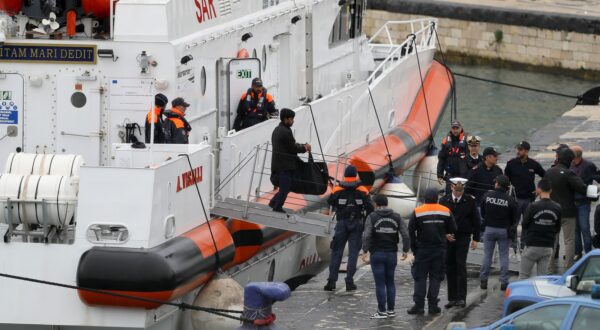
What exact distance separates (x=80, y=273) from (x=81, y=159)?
136 centimetres

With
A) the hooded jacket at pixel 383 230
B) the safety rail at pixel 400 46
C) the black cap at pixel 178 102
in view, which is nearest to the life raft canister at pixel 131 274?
the black cap at pixel 178 102

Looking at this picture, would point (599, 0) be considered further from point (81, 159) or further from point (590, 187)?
point (81, 159)

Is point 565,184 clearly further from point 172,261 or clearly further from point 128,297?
point 128,297

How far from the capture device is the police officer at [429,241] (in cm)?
1383

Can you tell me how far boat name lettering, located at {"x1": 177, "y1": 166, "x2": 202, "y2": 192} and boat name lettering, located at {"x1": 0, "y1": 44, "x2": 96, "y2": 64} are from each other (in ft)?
5.52

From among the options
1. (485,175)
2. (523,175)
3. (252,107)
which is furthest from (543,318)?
(252,107)

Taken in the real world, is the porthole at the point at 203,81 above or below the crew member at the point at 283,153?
above

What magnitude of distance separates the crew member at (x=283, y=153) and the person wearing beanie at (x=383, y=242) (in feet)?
4.31

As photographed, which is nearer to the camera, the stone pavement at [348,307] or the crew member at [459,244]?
the stone pavement at [348,307]

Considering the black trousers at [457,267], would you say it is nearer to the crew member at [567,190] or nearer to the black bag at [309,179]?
the crew member at [567,190]

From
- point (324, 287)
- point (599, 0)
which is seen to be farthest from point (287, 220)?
point (599, 0)

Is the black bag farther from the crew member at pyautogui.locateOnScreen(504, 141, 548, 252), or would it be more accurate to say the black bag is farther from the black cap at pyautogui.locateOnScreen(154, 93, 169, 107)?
the crew member at pyautogui.locateOnScreen(504, 141, 548, 252)

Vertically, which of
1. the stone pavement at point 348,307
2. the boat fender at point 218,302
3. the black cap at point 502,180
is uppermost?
the black cap at point 502,180

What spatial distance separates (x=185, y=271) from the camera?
13.1 meters
